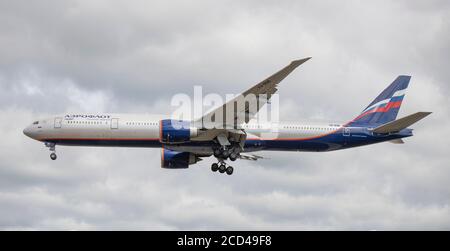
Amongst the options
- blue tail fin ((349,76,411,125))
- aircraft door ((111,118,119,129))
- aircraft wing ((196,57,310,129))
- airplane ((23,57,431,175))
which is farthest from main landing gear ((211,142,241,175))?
blue tail fin ((349,76,411,125))

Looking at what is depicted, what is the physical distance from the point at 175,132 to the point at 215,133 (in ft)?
11.8

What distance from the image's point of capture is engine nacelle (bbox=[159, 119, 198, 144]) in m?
67.2

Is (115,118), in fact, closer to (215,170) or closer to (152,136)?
(152,136)

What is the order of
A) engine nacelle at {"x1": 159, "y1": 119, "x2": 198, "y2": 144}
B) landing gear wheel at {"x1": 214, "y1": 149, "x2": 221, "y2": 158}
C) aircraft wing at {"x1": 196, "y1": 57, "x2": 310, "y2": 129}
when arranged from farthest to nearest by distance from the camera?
landing gear wheel at {"x1": 214, "y1": 149, "x2": 221, "y2": 158}, engine nacelle at {"x1": 159, "y1": 119, "x2": 198, "y2": 144}, aircraft wing at {"x1": 196, "y1": 57, "x2": 310, "y2": 129}

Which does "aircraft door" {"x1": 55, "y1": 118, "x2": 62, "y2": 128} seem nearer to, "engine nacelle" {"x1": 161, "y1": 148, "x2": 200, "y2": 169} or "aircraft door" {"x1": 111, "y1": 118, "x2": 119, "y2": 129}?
"aircraft door" {"x1": 111, "y1": 118, "x2": 119, "y2": 129}

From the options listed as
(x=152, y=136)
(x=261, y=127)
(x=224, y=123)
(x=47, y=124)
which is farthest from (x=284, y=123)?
(x=47, y=124)

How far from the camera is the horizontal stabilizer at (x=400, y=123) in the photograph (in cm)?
6888

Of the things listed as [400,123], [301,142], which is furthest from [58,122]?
[400,123]

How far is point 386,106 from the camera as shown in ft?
256

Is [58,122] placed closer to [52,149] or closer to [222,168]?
[52,149]

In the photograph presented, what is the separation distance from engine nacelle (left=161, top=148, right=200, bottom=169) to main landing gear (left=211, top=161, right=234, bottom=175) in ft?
17.6

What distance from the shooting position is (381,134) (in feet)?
242

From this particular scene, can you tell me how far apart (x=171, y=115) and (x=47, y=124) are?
10197 millimetres

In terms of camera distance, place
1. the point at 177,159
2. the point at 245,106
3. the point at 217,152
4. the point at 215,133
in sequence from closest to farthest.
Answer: the point at 245,106
the point at 215,133
the point at 217,152
the point at 177,159
